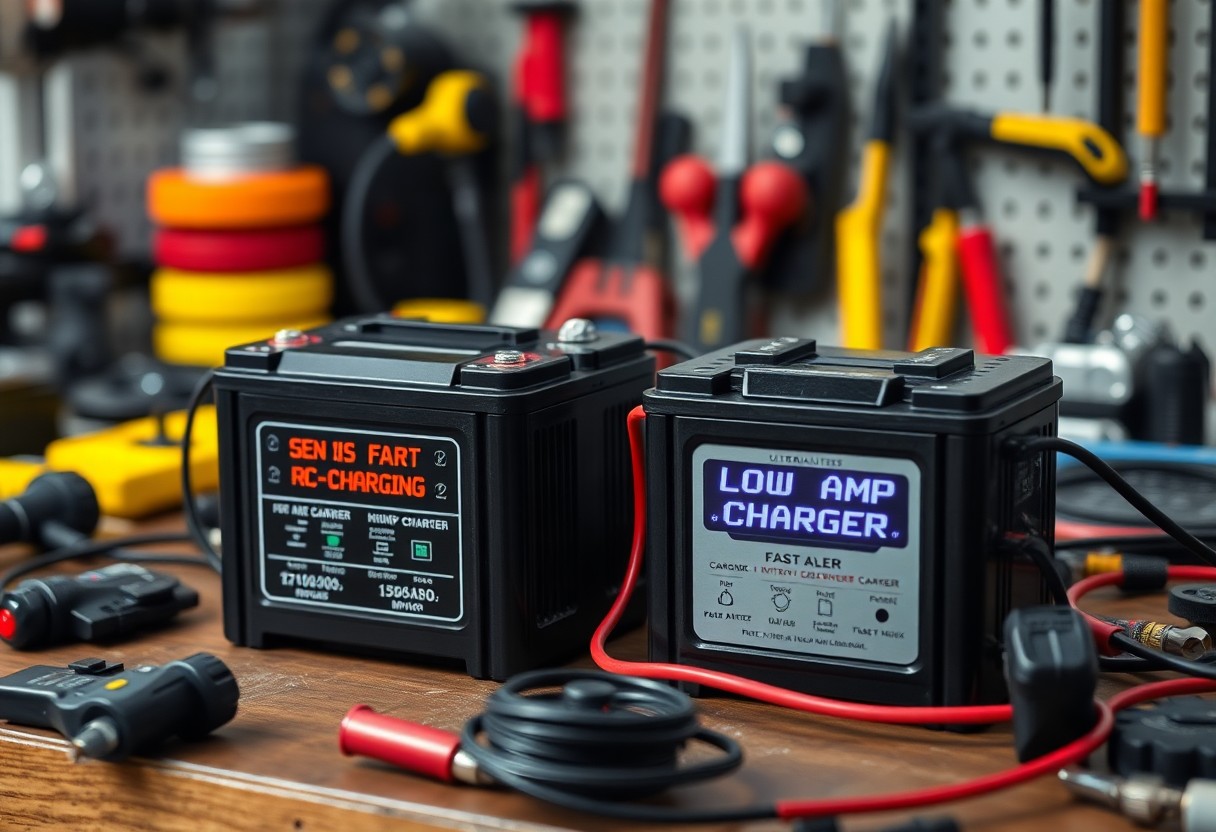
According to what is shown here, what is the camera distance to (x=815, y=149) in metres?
1.56

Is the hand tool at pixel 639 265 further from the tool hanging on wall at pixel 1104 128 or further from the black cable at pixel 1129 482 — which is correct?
Answer: the black cable at pixel 1129 482

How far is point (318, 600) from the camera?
35.5 inches

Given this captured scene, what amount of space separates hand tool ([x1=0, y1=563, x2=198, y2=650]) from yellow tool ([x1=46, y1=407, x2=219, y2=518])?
22 centimetres

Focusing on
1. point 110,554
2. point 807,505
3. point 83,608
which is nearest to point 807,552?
point 807,505

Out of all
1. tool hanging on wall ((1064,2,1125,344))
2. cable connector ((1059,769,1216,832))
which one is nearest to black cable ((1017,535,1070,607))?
cable connector ((1059,769,1216,832))

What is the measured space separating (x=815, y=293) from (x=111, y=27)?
794 millimetres

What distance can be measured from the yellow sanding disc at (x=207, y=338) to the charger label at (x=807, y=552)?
0.92 meters

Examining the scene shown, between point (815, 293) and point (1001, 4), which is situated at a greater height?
point (1001, 4)

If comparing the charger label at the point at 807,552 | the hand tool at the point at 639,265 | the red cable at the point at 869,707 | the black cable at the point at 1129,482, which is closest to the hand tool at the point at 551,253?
the hand tool at the point at 639,265

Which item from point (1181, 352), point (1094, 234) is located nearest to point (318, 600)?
point (1181, 352)

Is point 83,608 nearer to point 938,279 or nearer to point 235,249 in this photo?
point 235,249

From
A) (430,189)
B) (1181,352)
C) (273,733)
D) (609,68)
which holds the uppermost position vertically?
(609,68)

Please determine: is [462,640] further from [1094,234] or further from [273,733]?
[1094,234]

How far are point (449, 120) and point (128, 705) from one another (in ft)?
3.27
